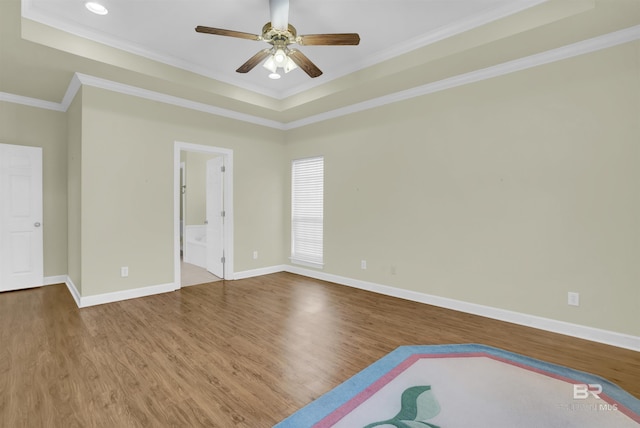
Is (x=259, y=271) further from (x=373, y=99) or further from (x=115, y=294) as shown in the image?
(x=373, y=99)

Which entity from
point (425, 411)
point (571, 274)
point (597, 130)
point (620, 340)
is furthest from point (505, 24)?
point (425, 411)

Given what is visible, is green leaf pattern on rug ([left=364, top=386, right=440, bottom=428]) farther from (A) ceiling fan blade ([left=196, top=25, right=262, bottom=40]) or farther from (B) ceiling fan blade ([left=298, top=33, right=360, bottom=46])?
(A) ceiling fan blade ([left=196, top=25, right=262, bottom=40])

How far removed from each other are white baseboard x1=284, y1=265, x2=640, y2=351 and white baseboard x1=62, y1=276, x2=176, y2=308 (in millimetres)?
2785

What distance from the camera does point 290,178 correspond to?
5.82 metres

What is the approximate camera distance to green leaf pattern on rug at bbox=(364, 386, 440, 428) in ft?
5.70

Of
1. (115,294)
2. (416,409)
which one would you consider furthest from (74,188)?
(416,409)

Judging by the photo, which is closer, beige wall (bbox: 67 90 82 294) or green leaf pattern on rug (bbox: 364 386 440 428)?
green leaf pattern on rug (bbox: 364 386 440 428)

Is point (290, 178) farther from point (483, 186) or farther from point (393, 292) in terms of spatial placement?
point (483, 186)

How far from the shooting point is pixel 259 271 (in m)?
5.51

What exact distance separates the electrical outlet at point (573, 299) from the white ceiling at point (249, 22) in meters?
2.76

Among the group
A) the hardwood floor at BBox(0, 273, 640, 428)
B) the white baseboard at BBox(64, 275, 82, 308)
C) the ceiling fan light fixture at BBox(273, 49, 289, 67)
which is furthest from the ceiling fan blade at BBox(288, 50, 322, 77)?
the white baseboard at BBox(64, 275, 82, 308)

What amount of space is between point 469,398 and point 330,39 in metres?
2.96

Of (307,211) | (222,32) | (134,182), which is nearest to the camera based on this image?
(222,32)

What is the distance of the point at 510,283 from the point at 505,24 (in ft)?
8.65
